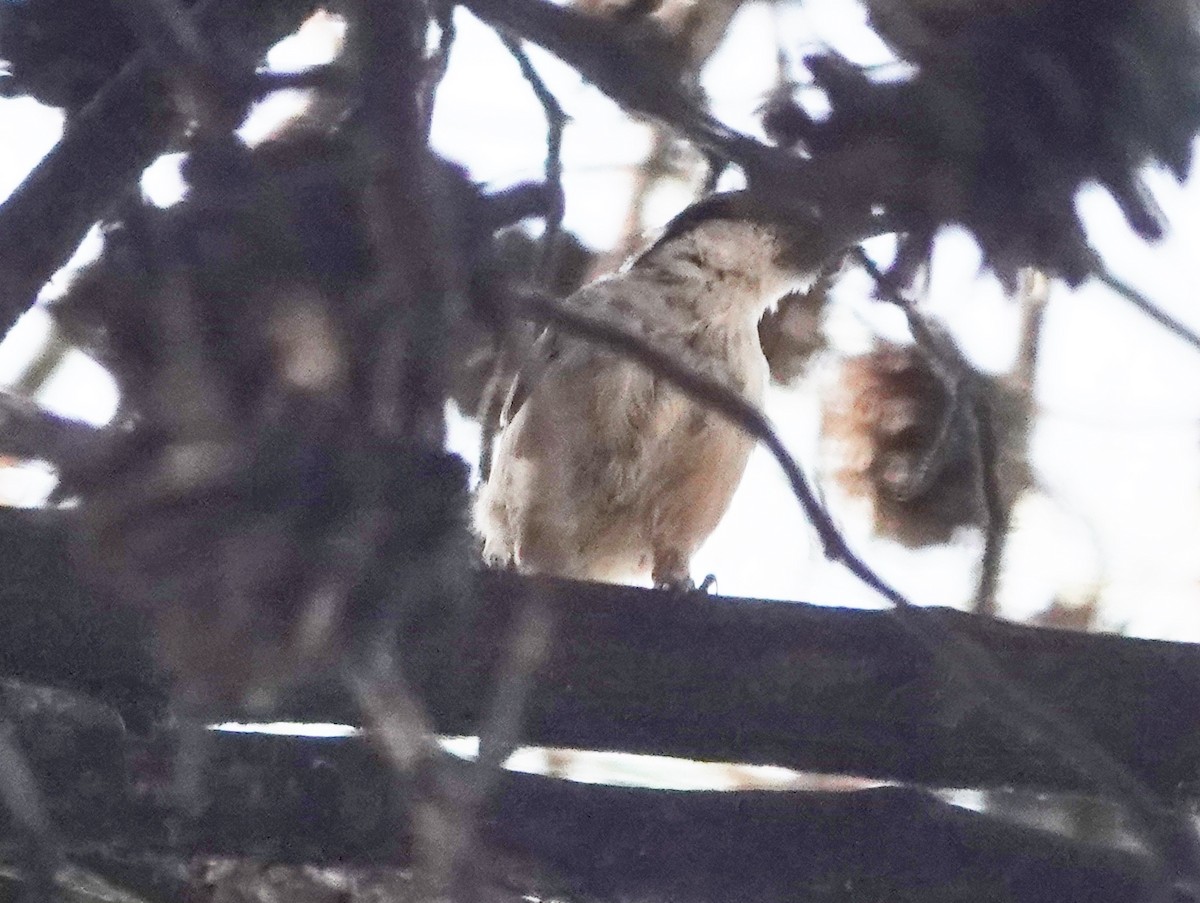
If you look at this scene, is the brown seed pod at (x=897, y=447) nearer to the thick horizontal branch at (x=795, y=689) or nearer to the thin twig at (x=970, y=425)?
the thin twig at (x=970, y=425)

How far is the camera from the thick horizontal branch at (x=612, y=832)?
1502 millimetres

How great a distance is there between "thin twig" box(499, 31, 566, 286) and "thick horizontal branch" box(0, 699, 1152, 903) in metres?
0.41

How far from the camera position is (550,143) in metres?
1.36

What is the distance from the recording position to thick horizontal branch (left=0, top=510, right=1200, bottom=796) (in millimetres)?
1569

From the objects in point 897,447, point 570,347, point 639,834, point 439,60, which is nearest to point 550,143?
point 439,60

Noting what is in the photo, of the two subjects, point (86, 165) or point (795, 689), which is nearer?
point (86, 165)

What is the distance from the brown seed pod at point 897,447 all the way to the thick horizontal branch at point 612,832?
56cm

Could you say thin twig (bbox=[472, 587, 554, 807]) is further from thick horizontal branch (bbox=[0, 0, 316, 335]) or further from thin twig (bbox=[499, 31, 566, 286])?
thick horizontal branch (bbox=[0, 0, 316, 335])

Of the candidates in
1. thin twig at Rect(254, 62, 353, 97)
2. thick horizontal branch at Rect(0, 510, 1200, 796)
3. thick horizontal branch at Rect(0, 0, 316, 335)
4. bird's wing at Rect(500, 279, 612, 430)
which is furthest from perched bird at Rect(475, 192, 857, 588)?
thin twig at Rect(254, 62, 353, 97)

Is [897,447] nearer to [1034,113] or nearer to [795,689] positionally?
[795,689]

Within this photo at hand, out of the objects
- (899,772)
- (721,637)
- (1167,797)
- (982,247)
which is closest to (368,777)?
(721,637)

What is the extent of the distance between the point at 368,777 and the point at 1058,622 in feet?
4.91

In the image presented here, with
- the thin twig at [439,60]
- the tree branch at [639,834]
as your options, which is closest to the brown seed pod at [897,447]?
the tree branch at [639,834]

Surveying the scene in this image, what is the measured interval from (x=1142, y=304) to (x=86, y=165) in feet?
2.50
